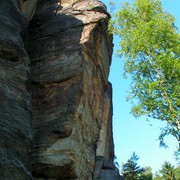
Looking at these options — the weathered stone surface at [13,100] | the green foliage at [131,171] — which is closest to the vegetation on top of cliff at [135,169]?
the green foliage at [131,171]

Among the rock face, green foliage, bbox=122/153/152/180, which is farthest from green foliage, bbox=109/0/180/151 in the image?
green foliage, bbox=122/153/152/180

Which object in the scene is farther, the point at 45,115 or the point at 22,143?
the point at 45,115

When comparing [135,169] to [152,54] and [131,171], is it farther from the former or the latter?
[152,54]

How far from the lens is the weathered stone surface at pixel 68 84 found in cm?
1327

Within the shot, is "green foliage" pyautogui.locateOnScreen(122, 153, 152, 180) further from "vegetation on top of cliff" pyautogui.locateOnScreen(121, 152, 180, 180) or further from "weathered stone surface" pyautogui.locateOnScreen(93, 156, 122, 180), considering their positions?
"weathered stone surface" pyautogui.locateOnScreen(93, 156, 122, 180)

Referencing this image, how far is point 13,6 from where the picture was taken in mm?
14547

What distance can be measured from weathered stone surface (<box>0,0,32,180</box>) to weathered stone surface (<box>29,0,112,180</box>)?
2465 millimetres

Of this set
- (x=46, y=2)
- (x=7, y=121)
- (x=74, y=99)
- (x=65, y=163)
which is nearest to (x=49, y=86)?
(x=74, y=99)

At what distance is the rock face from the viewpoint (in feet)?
35.3

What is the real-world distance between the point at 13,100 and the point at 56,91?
437cm

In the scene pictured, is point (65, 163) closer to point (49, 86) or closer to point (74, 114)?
point (74, 114)

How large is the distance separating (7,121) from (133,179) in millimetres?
27103

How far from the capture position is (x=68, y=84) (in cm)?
1535

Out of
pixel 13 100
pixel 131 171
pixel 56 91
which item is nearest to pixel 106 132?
pixel 56 91
